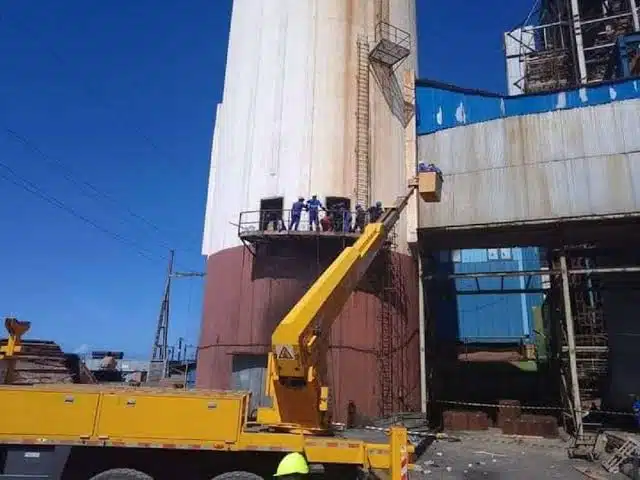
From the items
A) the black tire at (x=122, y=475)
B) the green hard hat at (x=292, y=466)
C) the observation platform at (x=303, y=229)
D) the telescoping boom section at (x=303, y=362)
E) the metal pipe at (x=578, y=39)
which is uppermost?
the metal pipe at (x=578, y=39)

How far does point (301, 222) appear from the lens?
23438 mm

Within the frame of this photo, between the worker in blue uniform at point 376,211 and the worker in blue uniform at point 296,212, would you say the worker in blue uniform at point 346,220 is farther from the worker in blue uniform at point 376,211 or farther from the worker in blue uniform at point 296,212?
the worker in blue uniform at point 296,212

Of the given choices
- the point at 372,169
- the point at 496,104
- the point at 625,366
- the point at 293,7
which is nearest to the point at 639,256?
the point at 625,366

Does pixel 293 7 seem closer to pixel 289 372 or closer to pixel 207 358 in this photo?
pixel 207 358

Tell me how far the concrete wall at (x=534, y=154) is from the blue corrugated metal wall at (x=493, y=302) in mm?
12334

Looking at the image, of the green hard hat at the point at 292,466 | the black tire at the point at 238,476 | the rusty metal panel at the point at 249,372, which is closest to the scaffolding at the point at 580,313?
the rusty metal panel at the point at 249,372

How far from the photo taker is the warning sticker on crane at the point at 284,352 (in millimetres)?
9250

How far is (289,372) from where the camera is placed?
9539 mm

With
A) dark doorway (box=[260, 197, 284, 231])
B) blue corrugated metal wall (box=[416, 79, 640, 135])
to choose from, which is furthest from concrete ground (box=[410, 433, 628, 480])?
blue corrugated metal wall (box=[416, 79, 640, 135])

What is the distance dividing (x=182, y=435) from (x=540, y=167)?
21.4 meters

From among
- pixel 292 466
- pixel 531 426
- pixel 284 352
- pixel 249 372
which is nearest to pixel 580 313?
pixel 531 426

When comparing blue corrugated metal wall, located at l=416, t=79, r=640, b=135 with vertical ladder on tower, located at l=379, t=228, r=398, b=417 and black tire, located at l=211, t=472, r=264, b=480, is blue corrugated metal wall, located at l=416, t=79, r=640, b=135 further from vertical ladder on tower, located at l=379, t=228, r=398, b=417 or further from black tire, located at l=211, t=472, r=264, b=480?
black tire, located at l=211, t=472, r=264, b=480

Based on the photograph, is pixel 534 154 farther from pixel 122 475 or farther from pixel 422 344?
pixel 122 475

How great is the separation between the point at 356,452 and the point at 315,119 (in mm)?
18667
